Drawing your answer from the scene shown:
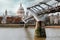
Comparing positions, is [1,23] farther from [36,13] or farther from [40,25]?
[40,25]

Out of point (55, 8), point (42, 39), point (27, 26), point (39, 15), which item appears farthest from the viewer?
point (27, 26)

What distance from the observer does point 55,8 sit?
1248 centimetres

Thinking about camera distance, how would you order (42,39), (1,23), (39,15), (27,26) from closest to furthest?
(42,39) < (39,15) < (27,26) < (1,23)

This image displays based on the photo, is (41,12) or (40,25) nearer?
(40,25)

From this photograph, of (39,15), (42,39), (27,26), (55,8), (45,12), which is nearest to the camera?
(42,39)

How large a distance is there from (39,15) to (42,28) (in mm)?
1736

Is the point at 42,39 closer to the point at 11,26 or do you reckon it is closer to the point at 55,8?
the point at 55,8

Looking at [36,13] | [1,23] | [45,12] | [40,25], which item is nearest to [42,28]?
[40,25]

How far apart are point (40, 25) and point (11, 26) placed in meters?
13.6

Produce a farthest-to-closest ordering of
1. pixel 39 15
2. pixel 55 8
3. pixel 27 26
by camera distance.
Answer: pixel 27 26 < pixel 39 15 < pixel 55 8

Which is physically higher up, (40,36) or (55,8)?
(55,8)

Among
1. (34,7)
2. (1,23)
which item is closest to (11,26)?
(1,23)

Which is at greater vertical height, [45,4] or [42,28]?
[45,4]

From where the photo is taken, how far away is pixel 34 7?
49.3 feet
